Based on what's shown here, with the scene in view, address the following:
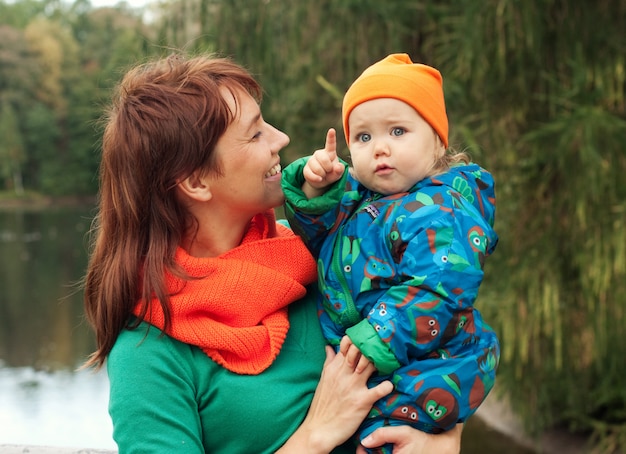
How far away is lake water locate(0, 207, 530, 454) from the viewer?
638cm

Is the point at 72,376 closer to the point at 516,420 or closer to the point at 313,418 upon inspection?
the point at 516,420

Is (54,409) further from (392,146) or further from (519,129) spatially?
(392,146)

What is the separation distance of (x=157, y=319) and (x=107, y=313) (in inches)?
4.0

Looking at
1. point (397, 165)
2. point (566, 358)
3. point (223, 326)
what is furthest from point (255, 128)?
point (566, 358)

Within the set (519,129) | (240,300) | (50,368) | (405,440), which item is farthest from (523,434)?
(50,368)

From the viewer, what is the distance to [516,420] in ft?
18.8

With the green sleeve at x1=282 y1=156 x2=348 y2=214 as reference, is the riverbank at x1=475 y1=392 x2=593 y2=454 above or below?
below

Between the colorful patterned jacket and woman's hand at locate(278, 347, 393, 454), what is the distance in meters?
0.03

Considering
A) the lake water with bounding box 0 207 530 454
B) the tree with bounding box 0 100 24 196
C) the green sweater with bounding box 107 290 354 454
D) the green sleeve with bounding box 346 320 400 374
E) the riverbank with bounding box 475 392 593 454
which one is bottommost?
the tree with bounding box 0 100 24 196

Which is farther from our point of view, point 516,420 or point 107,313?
point 516,420

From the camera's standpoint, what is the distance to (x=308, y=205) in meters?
1.47

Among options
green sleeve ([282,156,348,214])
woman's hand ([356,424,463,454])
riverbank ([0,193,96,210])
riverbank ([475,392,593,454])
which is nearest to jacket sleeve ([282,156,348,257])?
green sleeve ([282,156,348,214])

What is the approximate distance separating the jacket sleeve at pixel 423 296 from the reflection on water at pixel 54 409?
15.9ft

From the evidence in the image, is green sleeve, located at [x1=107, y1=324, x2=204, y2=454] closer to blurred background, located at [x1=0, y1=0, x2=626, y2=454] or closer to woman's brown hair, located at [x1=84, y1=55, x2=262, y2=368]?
woman's brown hair, located at [x1=84, y1=55, x2=262, y2=368]
